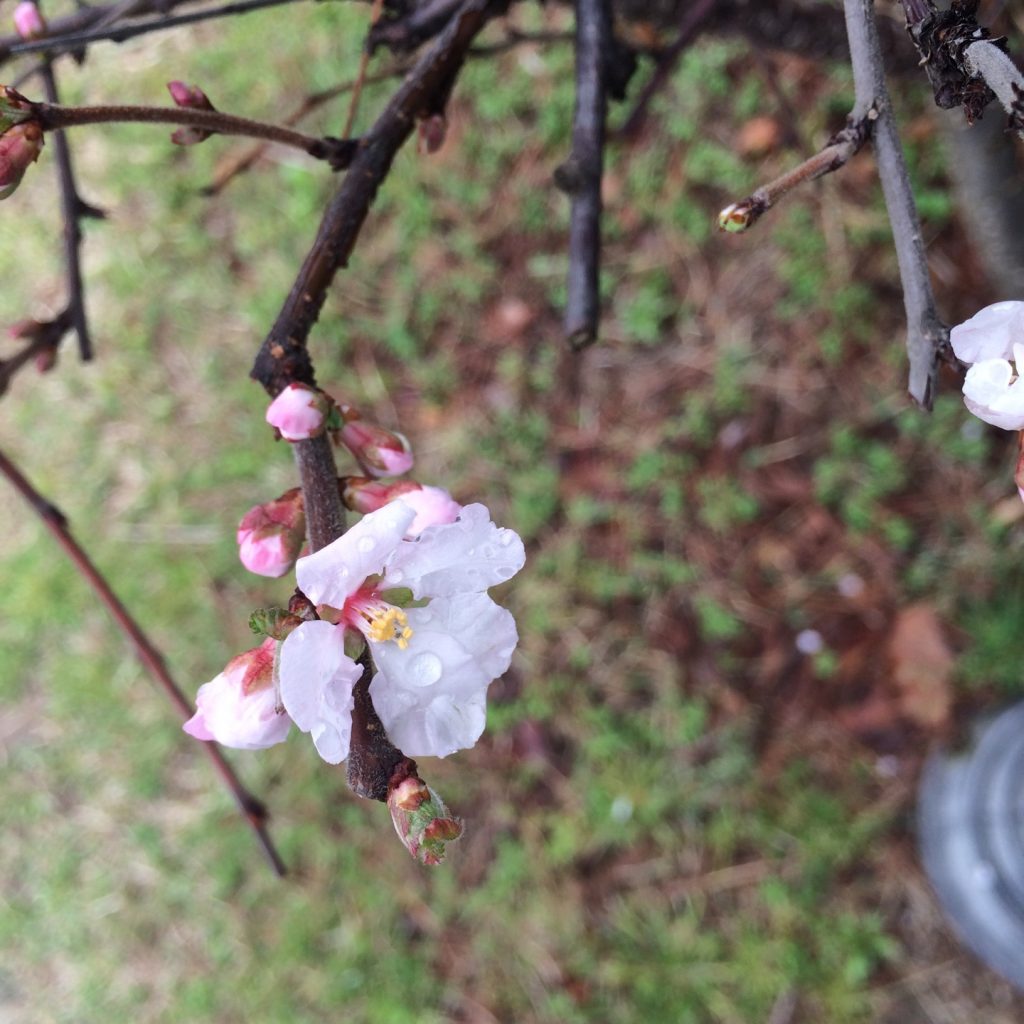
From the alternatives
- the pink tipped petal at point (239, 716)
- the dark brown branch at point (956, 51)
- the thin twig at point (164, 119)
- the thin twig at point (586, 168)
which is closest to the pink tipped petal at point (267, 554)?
the pink tipped petal at point (239, 716)

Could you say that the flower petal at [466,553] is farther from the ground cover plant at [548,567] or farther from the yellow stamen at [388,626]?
the ground cover plant at [548,567]

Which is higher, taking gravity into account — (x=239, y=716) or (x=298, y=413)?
(x=298, y=413)

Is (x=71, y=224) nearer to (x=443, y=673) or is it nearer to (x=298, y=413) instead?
(x=298, y=413)

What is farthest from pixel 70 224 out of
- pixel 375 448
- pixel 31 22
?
pixel 375 448

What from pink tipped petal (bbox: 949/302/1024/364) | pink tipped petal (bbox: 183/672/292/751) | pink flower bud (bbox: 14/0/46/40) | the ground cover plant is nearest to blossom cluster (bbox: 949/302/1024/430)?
pink tipped petal (bbox: 949/302/1024/364)

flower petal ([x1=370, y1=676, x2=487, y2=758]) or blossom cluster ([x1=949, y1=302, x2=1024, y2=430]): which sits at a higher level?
blossom cluster ([x1=949, y1=302, x2=1024, y2=430])

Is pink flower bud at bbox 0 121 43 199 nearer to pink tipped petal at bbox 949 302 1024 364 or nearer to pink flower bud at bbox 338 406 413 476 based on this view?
pink flower bud at bbox 338 406 413 476

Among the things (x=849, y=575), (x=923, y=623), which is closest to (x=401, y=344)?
(x=849, y=575)
